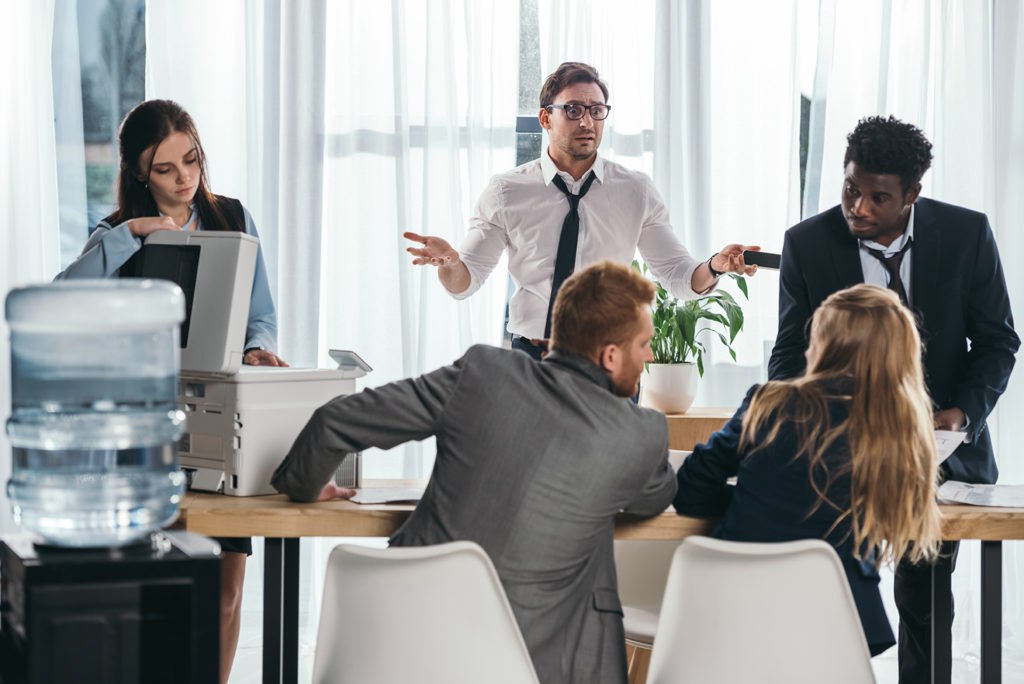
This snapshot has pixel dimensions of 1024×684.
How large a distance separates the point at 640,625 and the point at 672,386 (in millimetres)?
1401

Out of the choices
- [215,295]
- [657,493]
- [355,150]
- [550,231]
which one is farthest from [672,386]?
[215,295]

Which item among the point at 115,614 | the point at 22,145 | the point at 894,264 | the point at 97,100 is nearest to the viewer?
the point at 115,614

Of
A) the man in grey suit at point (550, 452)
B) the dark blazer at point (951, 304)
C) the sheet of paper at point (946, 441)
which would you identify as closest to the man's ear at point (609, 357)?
the man in grey suit at point (550, 452)

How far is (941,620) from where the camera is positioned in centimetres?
226

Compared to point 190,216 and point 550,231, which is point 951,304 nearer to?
point 550,231

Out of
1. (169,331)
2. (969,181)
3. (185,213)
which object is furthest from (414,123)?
(169,331)

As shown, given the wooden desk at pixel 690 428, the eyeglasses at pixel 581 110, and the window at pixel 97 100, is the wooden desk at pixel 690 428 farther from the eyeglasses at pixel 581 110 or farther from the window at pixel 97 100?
the window at pixel 97 100

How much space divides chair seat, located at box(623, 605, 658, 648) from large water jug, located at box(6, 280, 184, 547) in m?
1.28

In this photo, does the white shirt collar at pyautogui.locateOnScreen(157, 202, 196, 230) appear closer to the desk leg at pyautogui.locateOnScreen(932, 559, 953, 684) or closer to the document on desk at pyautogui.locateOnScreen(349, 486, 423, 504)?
the document on desk at pyautogui.locateOnScreen(349, 486, 423, 504)

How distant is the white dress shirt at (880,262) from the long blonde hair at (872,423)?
697 millimetres

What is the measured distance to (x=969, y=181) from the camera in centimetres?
419

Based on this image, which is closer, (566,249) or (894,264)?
(894,264)

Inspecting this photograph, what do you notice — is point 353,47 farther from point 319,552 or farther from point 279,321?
point 319,552

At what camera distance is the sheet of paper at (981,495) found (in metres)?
2.25
